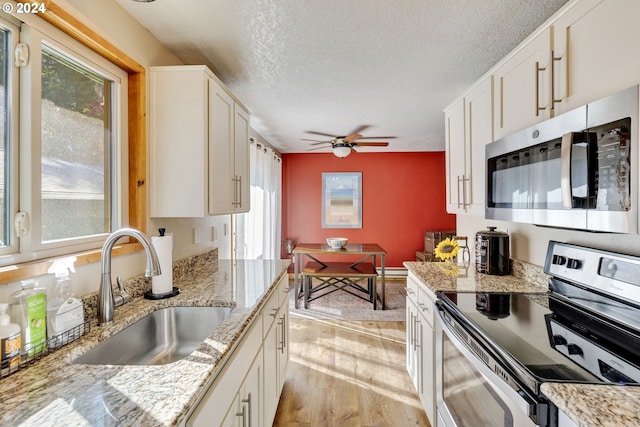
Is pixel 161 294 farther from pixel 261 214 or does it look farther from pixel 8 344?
pixel 261 214

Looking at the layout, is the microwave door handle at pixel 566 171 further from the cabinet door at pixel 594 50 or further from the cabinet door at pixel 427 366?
the cabinet door at pixel 427 366

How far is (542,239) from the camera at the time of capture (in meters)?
1.81

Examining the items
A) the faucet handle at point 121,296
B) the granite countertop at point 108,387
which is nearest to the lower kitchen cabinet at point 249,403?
the granite countertop at point 108,387

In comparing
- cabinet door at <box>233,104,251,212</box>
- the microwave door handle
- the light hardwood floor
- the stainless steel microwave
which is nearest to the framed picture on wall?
the light hardwood floor

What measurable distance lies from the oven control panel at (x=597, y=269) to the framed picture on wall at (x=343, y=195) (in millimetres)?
3976

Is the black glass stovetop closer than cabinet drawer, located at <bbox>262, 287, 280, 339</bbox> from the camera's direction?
Yes

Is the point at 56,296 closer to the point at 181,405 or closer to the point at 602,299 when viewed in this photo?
the point at 181,405

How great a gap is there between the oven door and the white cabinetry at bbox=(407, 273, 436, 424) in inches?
5.1

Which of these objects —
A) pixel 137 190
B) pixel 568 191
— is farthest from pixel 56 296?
pixel 568 191

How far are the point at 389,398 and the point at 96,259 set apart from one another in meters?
2.03

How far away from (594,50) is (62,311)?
2.09 meters

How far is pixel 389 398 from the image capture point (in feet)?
7.09

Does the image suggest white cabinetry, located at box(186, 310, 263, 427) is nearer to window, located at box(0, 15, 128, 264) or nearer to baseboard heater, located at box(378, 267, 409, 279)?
window, located at box(0, 15, 128, 264)

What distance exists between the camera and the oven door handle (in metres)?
0.83
